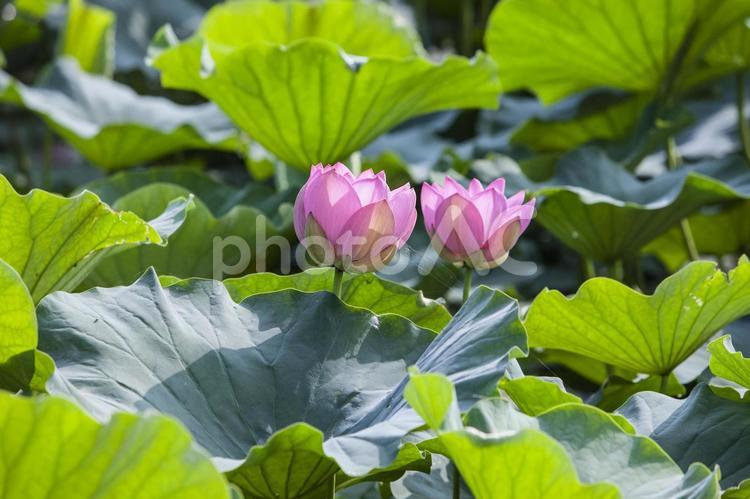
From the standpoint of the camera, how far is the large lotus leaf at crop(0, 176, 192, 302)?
3.54ft

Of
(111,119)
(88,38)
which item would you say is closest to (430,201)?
(111,119)

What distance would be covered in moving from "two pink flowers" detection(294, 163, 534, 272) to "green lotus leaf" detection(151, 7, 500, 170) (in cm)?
54

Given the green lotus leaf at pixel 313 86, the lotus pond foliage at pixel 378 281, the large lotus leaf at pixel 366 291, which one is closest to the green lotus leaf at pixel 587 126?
the lotus pond foliage at pixel 378 281

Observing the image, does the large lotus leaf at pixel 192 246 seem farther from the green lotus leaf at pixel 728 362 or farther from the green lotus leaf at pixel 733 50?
the green lotus leaf at pixel 733 50

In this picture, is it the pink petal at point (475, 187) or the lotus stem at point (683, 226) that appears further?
the lotus stem at point (683, 226)

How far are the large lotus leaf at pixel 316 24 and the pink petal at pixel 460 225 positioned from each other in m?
1.14

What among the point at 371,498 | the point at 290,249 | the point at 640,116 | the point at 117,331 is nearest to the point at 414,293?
the point at 371,498

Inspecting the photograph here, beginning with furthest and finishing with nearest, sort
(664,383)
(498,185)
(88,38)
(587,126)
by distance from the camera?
(88,38) → (587,126) → (664,383) → (498,185)

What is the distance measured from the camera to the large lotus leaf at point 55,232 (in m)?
1.08

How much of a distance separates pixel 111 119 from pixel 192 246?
0.75 metres

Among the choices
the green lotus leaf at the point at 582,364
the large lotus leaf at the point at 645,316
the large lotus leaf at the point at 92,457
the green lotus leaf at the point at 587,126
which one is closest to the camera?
the large lotus leaf at the point at 92,457

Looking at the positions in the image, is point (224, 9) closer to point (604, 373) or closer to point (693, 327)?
point (604, 373)

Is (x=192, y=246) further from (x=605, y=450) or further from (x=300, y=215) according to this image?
(x=605, y=450)

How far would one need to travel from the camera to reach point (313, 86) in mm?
1622
